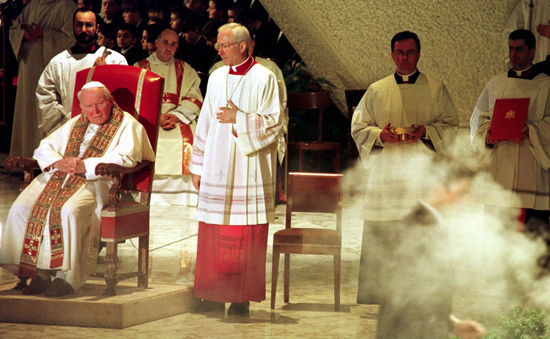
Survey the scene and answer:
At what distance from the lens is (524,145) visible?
546 cm

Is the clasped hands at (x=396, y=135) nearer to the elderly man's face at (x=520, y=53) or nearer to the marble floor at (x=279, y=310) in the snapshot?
the elderly man's face at (x=520, y=53)

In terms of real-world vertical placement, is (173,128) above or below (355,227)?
above

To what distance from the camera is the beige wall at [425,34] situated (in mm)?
6945

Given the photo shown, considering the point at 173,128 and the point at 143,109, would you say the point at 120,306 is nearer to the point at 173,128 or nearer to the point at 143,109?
the point at 143,109

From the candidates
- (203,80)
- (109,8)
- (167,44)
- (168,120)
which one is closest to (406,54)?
(167,44)

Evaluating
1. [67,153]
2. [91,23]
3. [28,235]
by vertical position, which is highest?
[91,23]

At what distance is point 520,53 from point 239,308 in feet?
8.52

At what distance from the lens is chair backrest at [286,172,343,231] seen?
5.31 m

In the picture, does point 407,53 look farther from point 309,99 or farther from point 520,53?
point 309,99

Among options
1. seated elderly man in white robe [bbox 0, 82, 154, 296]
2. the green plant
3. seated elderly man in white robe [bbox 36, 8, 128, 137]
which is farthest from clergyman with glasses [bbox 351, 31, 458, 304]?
seated elderly man in white robe [bbox 36, 8, 128, 137]

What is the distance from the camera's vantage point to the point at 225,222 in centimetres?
485

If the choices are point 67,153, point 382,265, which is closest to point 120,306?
point 67,153

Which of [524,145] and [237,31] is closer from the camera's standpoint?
Result: [237,31]

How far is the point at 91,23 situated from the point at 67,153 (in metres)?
1.81
